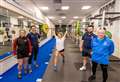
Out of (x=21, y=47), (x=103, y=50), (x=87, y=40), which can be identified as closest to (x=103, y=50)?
(x=103, y=50)

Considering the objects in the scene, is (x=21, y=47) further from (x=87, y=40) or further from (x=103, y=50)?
(x=103, y=50)

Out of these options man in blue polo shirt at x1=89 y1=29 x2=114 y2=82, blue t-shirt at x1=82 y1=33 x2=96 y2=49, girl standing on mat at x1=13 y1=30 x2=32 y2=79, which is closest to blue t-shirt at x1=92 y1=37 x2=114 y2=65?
man in blue polo shirt at x1=89 y1=29 x2=114 y2=82

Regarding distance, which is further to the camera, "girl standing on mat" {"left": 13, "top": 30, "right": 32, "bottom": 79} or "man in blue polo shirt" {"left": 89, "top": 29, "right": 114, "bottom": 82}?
"girl standing on mat" {"left": 13, "top": 30, "right": 32, "bottom": 79}

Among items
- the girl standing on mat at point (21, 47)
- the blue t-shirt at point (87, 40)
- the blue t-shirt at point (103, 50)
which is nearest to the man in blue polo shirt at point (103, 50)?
the blue t-shirt at point (103, 50)

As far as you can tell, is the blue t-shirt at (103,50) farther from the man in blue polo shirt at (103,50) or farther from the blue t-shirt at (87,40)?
the blue t-shirt at (87,40)

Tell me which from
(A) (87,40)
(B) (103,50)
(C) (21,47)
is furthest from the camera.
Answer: (A) (87,40)

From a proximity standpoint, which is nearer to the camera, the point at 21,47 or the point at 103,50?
the point at 103,50

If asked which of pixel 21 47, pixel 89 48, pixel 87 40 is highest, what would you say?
pixel 87 40

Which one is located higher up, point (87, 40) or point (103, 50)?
point (87, 40)

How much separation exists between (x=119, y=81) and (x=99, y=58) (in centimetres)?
107

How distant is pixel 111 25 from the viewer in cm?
893

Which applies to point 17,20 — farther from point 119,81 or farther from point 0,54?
point 119,81

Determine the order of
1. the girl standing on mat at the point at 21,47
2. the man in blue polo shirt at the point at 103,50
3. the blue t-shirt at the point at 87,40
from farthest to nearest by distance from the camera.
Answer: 1. the blue t-shirt at the point at 87,40
2. the girl standing on mat at the point at 21,47
3. the man in blue polo shirt at the point at 103,50

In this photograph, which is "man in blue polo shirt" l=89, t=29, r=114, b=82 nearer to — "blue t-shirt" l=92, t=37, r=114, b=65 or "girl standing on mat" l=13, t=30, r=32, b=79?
"blue t-shirt" l=92, t=37, r=114, b=65
